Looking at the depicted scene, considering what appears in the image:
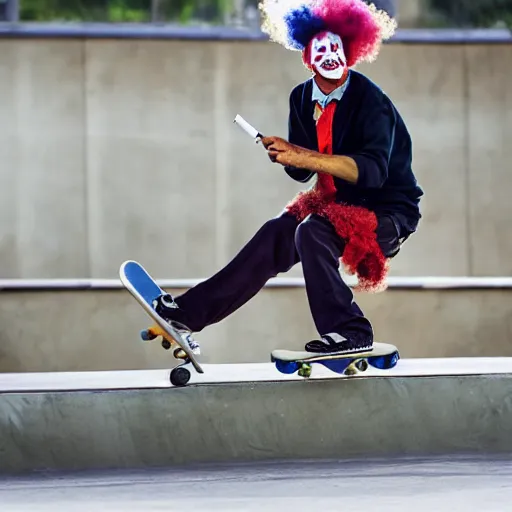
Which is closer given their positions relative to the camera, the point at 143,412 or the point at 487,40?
the point at 143,412

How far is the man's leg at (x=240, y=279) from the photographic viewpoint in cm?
422

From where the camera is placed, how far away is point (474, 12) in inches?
269

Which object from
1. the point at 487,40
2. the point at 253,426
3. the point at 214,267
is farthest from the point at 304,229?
the point at 487,40

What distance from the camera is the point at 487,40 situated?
6.85 metres

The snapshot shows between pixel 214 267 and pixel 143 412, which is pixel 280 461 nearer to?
pixel 143 412

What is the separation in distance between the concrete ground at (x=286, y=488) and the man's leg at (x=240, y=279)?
1.86 ft

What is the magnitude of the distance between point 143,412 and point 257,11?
3.43 meters

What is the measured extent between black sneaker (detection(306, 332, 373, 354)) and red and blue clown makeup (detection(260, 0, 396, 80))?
3.06 ft

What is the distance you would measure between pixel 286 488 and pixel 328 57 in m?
1.54

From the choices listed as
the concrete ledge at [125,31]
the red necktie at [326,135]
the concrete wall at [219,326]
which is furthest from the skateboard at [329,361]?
the concrete ledge at [125,31]

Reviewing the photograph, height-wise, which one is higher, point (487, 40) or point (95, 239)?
point (487, 40)

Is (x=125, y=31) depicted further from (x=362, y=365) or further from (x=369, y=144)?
(x=362, y=365)

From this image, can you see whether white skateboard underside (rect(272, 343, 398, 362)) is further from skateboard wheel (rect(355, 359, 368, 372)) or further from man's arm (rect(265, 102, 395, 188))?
man's arm (rect(265, 102, 395, 188))

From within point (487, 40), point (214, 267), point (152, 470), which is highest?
point (487, 40)
